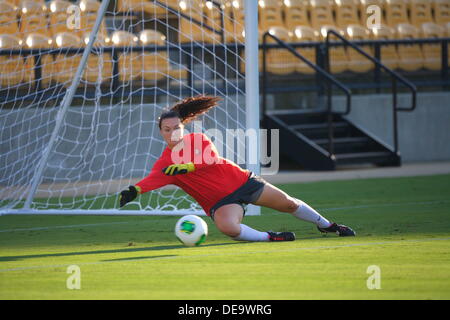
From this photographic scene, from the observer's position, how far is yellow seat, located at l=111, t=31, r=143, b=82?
13.6m

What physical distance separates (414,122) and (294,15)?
3.38 m

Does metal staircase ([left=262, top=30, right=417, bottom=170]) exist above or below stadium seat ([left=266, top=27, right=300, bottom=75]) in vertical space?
below

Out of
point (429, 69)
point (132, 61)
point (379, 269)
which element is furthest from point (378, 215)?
point (429, 69)

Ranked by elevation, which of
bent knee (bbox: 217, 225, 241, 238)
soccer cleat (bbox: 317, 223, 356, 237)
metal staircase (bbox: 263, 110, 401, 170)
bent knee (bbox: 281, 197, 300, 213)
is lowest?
soccer cleat (bbox: 317, 223, 356, 237)

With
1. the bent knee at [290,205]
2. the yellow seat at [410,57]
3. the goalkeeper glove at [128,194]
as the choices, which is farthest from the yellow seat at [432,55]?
the goalkeeper glove at [128,194]

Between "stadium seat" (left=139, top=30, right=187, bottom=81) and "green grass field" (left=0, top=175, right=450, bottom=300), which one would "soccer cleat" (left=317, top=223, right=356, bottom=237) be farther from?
"stadium seat" (left=139, top=30, right=187, bottom=81)

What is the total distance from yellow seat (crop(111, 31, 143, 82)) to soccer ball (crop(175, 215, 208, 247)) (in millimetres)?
6304

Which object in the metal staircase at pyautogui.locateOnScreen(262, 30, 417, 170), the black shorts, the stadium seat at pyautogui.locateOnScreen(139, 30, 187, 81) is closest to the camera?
the black shorts

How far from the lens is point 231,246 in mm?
7211

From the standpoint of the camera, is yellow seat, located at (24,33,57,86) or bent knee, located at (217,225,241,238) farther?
yellow seat, located at (24,33,57,86)

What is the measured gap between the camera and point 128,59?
13.9 metres

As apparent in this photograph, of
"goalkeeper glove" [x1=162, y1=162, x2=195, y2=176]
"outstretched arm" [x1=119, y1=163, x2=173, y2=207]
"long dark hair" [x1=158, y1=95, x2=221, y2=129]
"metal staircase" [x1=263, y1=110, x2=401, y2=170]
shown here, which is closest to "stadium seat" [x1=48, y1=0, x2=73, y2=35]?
"metal staircase" [x1=263, y1=110, x2=401, y2=170]

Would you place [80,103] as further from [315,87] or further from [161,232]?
[161,232]

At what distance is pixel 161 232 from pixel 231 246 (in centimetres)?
132
